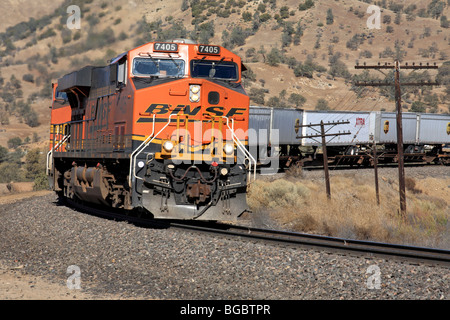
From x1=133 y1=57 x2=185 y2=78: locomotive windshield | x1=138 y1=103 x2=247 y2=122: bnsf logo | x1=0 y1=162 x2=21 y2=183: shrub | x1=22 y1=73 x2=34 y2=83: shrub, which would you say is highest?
x1=22 y1=73 x2=34 y2=83: shrub

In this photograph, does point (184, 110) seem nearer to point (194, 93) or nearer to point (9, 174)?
point (194, 93)

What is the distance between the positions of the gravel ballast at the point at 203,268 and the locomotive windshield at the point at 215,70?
3.95 m

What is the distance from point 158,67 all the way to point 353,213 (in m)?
8.47

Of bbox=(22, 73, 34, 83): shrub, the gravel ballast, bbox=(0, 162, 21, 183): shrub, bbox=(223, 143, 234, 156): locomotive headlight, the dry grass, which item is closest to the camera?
the gravel ballast

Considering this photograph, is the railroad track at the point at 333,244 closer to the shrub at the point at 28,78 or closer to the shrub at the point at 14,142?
the shrub at the point at 14,142

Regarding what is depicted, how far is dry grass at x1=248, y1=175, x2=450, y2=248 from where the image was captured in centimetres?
1448

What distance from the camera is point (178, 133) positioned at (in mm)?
13109

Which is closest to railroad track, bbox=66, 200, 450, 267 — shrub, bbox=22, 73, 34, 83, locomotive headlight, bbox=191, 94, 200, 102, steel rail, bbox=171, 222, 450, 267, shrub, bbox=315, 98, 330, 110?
steel rail, bbox=171, 222, 450, 267

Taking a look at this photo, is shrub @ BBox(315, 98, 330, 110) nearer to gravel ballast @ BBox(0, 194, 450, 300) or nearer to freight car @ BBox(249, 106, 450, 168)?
freight car @ BBox(249, 106, 450, 168)

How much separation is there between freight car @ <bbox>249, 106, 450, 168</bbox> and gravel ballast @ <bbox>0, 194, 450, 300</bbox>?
744 inches

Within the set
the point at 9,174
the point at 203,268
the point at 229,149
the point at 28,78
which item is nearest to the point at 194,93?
the point at 229,149

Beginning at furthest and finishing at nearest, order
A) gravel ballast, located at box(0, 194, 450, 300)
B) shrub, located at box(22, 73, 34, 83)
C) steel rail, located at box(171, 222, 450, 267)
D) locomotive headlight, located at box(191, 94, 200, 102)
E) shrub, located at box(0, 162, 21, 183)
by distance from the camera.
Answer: shrub, located at box(22, 73, 34, 83) → shrub, located at box(0, 162, 21, 183) → locomotive headlight, located at box(191, 94, 200, 102) → steel rail, located at box(171, 222, 450, 267) → gravel ballast, located at box(0, 194, 450, 300)

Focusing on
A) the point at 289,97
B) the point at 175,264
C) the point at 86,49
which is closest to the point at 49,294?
the point at 175,264

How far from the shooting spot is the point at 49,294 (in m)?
7.93
